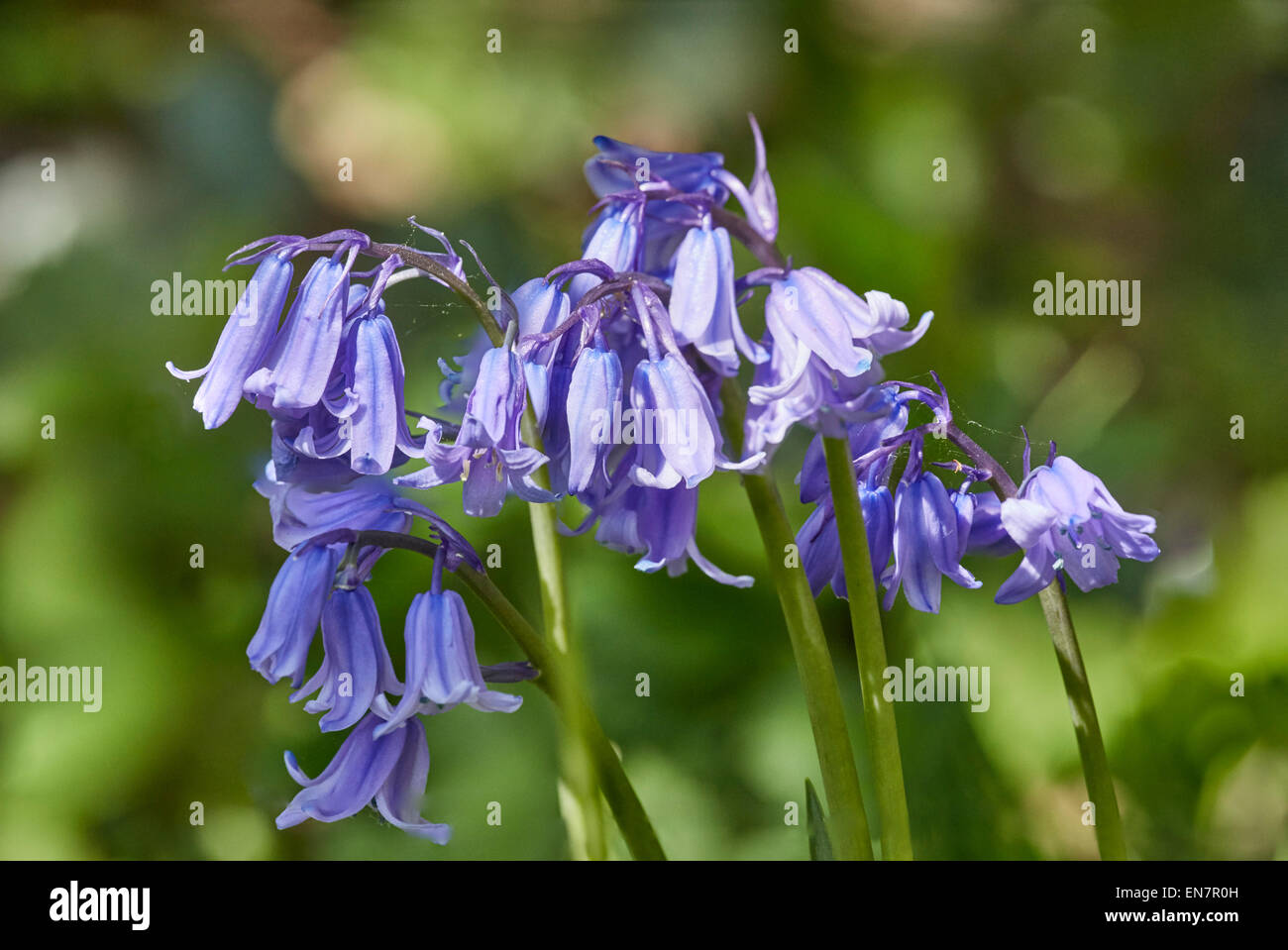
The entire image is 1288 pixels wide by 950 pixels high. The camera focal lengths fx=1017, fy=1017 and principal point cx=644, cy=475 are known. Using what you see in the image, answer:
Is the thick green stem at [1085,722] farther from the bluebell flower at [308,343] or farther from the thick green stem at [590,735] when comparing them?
the bluebell flower at [308,343]

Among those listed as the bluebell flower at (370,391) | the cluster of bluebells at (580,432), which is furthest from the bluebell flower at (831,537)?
the bluebell flower at (370,391)

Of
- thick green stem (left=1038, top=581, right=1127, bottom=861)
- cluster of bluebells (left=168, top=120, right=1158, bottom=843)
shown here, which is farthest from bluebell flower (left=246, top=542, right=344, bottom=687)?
thick green stem (left=1038, top=581, right=1127, bottom=861)

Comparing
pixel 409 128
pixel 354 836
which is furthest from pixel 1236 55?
pixel 354 836

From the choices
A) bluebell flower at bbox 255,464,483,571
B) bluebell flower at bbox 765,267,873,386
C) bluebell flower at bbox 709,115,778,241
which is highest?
bluebell flower at bbox 709,115,778,241

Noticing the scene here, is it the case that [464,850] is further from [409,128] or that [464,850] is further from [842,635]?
[409,128]

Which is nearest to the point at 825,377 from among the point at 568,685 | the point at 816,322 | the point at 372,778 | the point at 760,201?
the point at 816,322

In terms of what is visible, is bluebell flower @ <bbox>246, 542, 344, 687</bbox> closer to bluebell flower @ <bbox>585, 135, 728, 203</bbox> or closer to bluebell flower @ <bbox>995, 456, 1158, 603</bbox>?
bluebell flower @ <bbox>585, 135, 728, 203</bbox>
